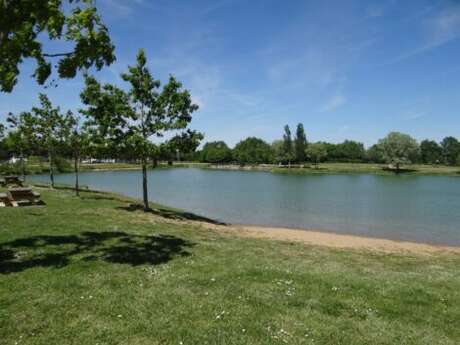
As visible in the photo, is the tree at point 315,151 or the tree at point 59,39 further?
the tree at point 315,151

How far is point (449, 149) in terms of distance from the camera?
170 metres

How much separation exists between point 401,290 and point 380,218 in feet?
70.4

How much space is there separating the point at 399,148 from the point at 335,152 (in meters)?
61.7

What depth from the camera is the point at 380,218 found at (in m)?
27.8

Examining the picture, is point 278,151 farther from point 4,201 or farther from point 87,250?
point 87,250

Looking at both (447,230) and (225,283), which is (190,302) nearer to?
(225,283)

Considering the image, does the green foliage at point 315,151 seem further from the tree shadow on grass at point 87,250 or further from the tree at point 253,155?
the tree shadow on grass at point 87,250

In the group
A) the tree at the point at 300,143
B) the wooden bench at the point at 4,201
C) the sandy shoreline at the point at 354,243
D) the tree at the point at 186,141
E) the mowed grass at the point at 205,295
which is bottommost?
the sandy shoreline at the point at 354,243

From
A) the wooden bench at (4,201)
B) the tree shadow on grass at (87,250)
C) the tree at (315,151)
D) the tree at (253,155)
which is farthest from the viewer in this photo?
the tree at (253,155)

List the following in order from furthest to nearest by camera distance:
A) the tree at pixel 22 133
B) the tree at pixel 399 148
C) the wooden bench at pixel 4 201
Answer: the tree at pixel 399 148 → the tree at pixel 22 133 → the wooden bench at pixel 4 201

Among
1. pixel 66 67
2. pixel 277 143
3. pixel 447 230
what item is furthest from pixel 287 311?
pixel 277 143

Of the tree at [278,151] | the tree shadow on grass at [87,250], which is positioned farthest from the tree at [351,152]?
the tree shadow on grass at [87,250]

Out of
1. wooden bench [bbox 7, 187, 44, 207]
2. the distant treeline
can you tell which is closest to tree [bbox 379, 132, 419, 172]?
the distant treeline

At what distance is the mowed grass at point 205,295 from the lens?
5484mm
